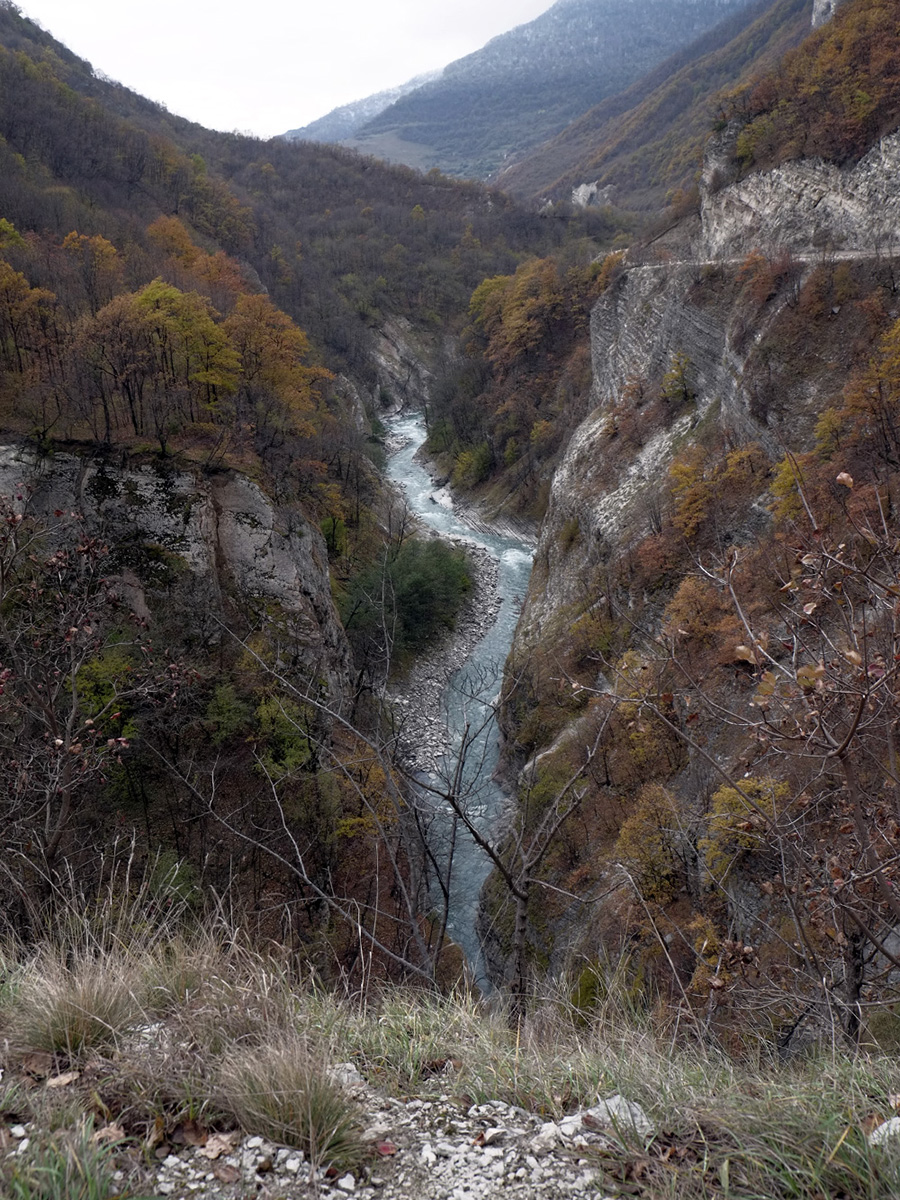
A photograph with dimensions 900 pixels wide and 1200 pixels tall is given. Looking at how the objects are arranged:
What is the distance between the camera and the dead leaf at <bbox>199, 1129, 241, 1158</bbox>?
8.86 ft

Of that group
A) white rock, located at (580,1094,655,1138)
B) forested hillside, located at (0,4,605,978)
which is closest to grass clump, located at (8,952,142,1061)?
forested hillside, located at (0,4,605,978)

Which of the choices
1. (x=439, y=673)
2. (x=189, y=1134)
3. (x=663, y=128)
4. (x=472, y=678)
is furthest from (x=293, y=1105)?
(x=663, y=128)

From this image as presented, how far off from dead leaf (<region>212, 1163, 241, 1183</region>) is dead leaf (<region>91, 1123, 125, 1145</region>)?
40cm

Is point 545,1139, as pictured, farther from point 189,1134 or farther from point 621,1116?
point 189,1134

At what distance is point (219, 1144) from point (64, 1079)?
2.72ft

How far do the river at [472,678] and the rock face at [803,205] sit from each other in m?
20.3

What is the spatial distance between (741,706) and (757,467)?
9.41 meters

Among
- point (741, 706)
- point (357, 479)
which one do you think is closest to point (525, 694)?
point (741, 706)

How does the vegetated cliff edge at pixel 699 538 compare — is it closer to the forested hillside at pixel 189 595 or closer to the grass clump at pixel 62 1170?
the grass clump at pixel 62 1170

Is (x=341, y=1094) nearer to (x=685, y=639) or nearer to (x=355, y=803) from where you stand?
(x=685, y=639)

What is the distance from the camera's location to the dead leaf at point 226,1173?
2586 millimetres

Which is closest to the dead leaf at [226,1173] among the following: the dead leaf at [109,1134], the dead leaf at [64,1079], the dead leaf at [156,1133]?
the dead leaf at [156,1133]

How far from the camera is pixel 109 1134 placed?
2662 mm

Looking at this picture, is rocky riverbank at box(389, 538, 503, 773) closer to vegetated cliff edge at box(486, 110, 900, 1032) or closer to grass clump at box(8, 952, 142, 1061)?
vegetated cliff edge at box(486, 110, 900, 1032)
